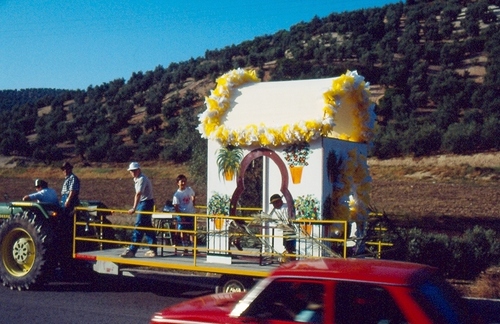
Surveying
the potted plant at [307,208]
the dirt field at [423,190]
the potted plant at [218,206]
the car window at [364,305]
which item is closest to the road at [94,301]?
the potted plant at [218,206]

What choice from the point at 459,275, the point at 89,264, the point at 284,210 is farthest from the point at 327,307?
the point at 459,275

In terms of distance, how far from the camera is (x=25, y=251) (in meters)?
12.3

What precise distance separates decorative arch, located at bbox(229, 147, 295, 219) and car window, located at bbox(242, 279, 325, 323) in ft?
17.4

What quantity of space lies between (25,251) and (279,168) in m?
4.85

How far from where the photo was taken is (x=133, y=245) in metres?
11.7

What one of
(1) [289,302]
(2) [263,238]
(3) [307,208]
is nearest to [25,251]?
(2) [263,238]

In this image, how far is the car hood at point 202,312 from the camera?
5680mm

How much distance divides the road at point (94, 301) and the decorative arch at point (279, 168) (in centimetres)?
193

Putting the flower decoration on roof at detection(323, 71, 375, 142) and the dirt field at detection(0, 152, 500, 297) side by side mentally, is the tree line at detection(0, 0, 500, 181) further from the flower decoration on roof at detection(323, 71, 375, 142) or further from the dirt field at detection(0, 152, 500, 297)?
the flower decoration on roof at detection(323, 71, 375, 142)

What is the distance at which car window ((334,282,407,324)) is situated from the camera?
4.98 meters

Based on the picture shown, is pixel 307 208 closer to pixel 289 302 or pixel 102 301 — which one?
pixel 102 301

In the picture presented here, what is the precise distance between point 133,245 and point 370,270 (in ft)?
22.7

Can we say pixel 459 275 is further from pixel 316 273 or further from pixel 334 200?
pixel 316 273

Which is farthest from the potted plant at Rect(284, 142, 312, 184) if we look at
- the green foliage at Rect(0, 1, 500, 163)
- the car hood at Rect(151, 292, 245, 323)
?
the green foliage at Rect(0, 1, 500, 163)
